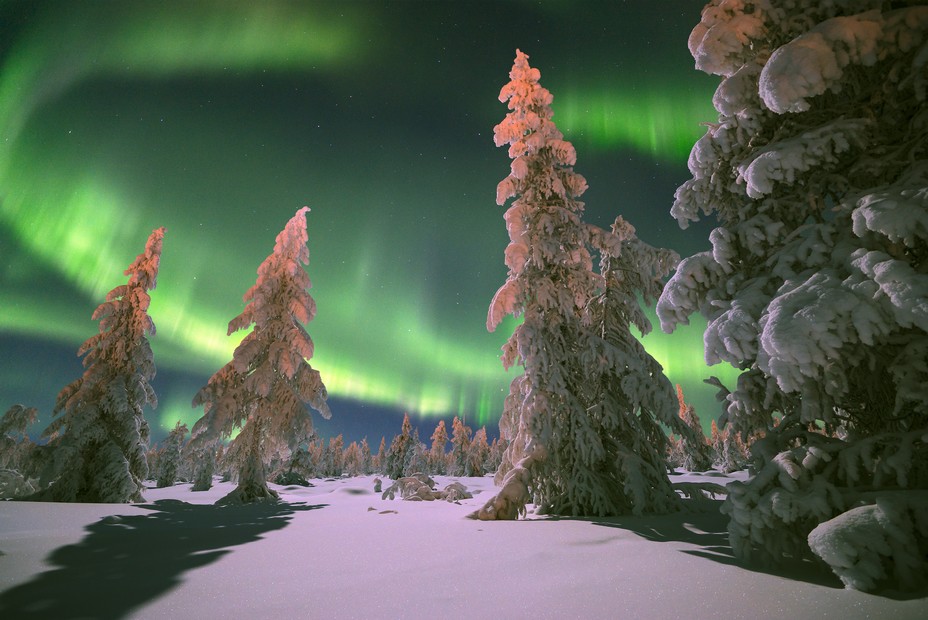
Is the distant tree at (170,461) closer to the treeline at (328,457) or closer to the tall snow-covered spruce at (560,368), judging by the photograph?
Answer: the treeline at (328,457)

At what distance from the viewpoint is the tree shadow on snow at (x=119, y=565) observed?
2715mm

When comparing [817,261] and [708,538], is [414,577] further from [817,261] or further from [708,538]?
[817,261]

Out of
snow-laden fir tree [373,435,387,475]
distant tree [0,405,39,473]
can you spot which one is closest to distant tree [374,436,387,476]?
snow-laden fir tree [373,435,387,475]

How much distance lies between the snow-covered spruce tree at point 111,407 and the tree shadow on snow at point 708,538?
15.6 m

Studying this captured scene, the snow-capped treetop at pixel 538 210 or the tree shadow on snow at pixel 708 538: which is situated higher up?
the snow-capped treetop at pixel 538 210

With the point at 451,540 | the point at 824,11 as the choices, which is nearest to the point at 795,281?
the point at 824,11

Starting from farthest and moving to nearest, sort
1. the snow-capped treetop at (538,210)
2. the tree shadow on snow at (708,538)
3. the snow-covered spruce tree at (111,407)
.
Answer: the snow-covered spruce tree at (111,407), the snow-capped treetop at (538,210), the tree shadow on snow at (708,538)

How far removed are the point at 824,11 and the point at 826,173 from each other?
176 cm

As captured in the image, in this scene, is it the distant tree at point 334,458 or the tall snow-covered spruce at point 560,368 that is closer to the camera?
the tall snow-covered spruce at point 560,368

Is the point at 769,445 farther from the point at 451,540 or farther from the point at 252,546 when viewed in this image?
the point at 252,546

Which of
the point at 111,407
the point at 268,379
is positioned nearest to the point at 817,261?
the point at 268,379

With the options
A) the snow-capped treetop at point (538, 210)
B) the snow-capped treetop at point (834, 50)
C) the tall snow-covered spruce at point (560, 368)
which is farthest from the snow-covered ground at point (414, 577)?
the snow-capped treetop at point (538, 210)

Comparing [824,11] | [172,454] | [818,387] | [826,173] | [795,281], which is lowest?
[172,454]

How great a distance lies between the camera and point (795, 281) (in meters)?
3.35
